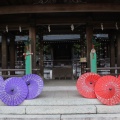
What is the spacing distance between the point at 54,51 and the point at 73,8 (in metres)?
11.7

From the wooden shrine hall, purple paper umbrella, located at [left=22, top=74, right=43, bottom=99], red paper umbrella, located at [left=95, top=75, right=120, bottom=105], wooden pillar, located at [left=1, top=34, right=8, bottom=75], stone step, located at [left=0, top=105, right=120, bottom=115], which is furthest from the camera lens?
wooden pillar, located at [left=1, top=34, right=8, bottom=75]

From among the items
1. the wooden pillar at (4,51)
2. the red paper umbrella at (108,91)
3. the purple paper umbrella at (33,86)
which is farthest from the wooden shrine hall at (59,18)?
the red paper umbrella at (108,91)

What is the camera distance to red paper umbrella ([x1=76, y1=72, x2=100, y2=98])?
600cm

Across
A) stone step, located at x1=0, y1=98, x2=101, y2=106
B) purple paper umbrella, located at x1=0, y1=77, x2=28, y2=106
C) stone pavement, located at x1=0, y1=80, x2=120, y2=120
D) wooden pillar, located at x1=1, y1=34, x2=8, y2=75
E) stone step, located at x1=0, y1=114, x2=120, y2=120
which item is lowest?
stone step, located at x1=0, y1=114, x2=120, y2=120

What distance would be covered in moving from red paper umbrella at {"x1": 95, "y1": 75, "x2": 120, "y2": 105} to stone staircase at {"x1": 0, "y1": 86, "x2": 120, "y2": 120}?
14 centimetres

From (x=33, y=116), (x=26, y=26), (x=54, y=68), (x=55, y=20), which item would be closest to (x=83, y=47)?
(x=54, y=68)

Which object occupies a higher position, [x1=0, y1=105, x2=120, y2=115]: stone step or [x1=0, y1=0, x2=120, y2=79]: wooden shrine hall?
[x1=0, y1=0, x2=120, y2=79]: wooden shrine hall

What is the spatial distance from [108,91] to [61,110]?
4.12 ft

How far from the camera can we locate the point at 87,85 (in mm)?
6160

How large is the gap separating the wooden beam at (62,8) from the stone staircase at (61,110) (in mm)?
3651

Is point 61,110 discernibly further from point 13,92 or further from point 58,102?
point 13,92

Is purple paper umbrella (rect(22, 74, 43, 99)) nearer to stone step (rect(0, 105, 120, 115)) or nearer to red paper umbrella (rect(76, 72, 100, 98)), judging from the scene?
stone step (rect(0, 105, 120, 115))

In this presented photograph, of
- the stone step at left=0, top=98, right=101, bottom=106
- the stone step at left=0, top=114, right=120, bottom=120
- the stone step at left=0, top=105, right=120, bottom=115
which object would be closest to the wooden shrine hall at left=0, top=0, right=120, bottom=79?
the stone step at left=0, top=98, right=101, bottom=106

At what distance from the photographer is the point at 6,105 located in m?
5.74
